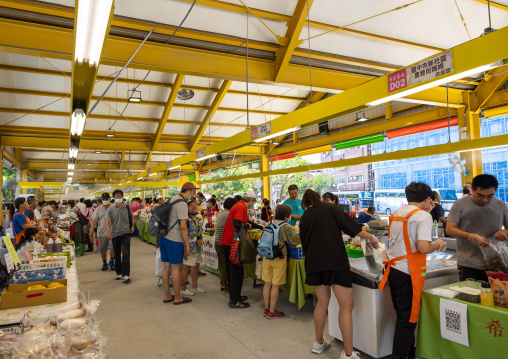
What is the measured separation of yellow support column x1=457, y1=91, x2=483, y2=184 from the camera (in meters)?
8.37

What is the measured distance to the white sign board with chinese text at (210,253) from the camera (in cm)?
663

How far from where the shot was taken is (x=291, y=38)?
613cm

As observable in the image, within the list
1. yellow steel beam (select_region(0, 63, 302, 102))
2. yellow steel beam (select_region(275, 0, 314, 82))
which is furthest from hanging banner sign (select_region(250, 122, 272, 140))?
yellow steel beam (select_region(0, 63, 302, 102))

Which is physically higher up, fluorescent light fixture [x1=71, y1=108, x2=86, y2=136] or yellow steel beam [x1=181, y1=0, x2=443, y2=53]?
yellow steel beam [x1=181, y1=0, x2=443, y2=53]

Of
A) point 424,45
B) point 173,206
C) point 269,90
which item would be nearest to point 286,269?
point 173,206

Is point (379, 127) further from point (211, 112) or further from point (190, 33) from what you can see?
point (190, 33)

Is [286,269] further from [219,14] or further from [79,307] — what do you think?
[219,14]

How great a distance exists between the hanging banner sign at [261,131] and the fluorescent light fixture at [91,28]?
10.2 ft

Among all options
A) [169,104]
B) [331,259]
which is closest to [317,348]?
[331,259]

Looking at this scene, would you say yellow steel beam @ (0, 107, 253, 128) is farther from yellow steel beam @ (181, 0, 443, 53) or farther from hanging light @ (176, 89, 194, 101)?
yellow steel beam @ (181, 0, 443, 53)

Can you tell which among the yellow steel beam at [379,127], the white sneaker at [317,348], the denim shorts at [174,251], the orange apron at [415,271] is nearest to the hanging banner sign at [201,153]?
the denim shorts at [174,251]

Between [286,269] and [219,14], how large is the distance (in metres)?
4.45

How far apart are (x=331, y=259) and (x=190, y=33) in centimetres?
477

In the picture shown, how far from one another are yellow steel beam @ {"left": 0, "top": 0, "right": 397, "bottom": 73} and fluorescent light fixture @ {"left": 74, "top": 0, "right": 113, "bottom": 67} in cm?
303
